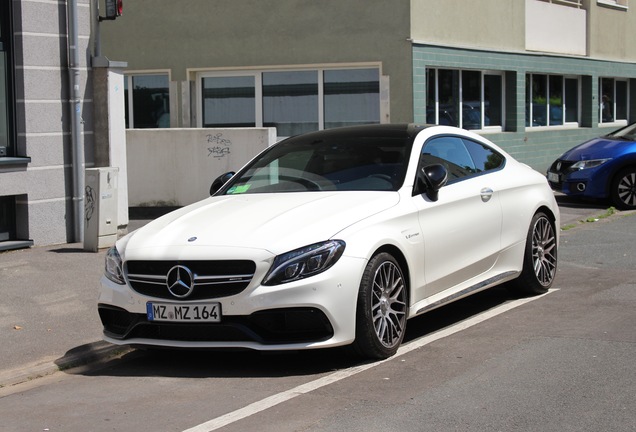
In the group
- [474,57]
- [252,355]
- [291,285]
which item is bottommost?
[252,355]

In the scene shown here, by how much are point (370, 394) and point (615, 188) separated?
12693 millimetres

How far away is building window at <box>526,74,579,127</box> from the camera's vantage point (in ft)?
82.1

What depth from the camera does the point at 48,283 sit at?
1020cm

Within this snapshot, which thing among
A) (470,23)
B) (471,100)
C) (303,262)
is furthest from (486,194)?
(471,100)

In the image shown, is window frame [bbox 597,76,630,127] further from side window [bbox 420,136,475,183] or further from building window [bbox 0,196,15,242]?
side window [bbox 420,136,475,183]

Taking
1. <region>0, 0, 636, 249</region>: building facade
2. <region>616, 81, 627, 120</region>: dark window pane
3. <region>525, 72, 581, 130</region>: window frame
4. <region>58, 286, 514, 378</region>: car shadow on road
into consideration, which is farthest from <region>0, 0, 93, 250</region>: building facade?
<region>616, 81, 627, 120</region>: dark window pane

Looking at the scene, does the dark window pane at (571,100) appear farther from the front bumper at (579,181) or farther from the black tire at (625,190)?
the black tire at (625,190)

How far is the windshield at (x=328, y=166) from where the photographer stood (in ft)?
25.9

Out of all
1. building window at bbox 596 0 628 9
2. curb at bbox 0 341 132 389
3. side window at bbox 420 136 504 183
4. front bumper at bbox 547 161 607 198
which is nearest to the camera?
curb at bbox 0 341 132 389

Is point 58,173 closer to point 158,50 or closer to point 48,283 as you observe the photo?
point 48,283

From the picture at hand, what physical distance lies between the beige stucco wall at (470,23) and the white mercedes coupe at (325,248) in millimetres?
11225

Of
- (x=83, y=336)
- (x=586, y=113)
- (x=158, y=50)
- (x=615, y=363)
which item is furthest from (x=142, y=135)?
(x=586, y=113)

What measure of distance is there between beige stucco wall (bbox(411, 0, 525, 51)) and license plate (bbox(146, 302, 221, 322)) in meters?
13.4

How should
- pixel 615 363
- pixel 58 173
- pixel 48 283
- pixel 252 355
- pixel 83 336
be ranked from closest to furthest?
pixel 615 363 → pixel 252 355 → pixel 83 336 → pixel 48 283 → pixel 58 173
